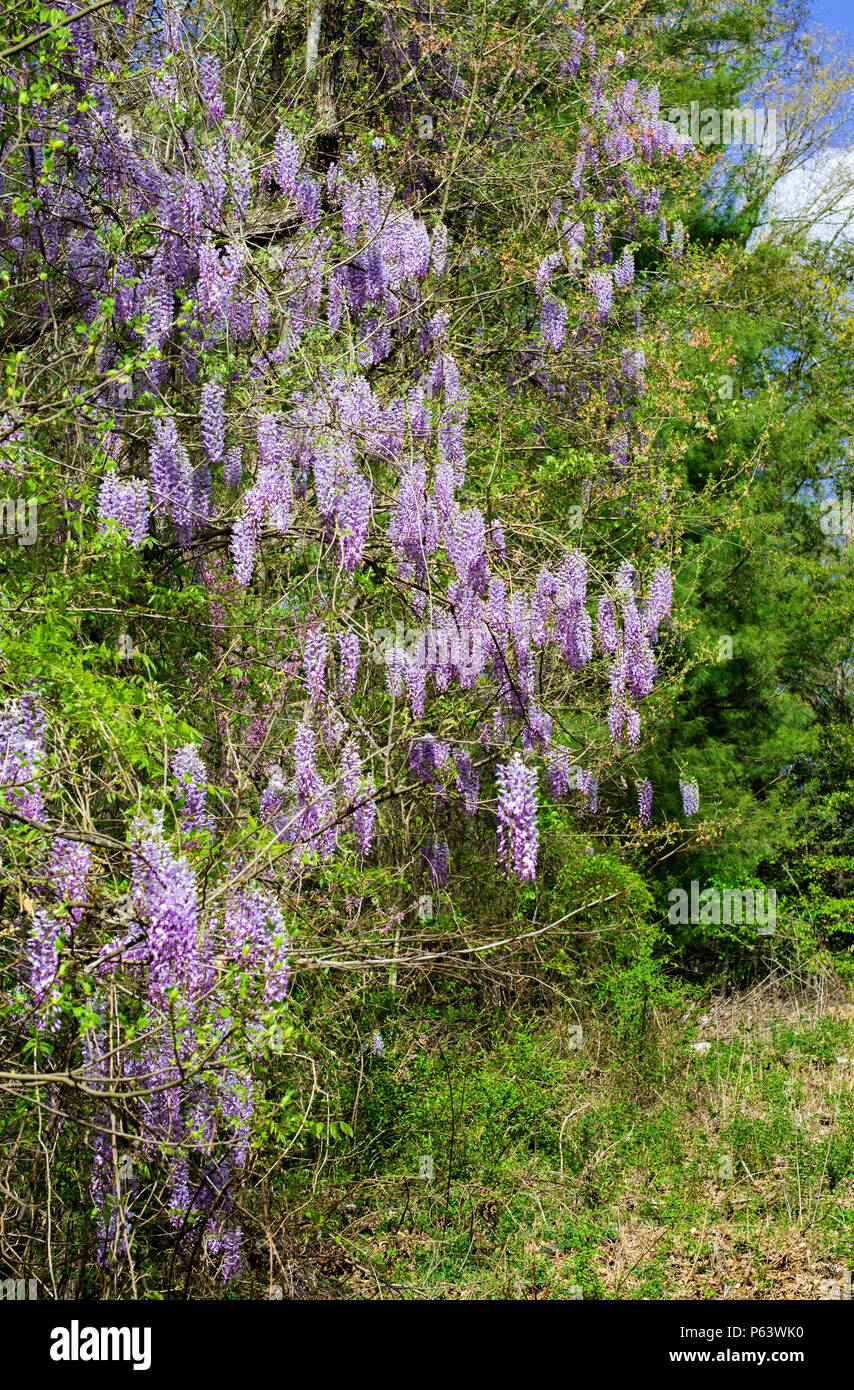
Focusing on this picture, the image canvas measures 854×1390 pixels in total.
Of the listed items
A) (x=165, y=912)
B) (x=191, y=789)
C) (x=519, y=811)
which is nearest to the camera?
(x=165, y=912)

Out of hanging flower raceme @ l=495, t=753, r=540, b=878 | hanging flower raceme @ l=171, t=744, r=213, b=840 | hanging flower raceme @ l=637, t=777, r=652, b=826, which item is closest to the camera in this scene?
hanging flower raceme @ l=171, t=744, r=213, b=840

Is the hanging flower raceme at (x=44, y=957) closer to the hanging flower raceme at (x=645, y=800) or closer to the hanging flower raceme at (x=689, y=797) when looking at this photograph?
the hanging flower raceme at (x=645, y=800)

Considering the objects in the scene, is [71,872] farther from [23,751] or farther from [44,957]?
[23,751]

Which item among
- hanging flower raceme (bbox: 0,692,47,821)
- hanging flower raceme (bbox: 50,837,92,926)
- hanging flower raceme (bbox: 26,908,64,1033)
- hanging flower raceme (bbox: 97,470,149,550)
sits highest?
hanging flower raceme (bbox: 97,470,149,550)

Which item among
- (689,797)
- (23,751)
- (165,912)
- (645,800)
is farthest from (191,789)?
(689,797)

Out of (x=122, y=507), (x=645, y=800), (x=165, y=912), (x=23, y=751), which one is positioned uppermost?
(x=122, y=507)

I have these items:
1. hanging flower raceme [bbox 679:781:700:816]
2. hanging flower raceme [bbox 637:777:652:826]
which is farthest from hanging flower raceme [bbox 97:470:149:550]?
hanging flower raceme [bbox 679:781:700:816]

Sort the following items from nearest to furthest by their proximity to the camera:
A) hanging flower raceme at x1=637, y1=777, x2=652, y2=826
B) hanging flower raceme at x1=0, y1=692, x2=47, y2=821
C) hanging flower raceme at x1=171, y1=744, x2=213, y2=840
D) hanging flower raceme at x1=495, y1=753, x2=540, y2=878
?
1. hanging flower raceme at x1=0, y1=692, x2=47, y2=821
2. hanging flower raceme at x1=171, y1=744, x2=213, y2=840
3. hanging flower raceme at x1=495, y1=753, x2=540, y2=878
4. hanging flower raceme at x1=637, y1=777, x2=652, y2=826

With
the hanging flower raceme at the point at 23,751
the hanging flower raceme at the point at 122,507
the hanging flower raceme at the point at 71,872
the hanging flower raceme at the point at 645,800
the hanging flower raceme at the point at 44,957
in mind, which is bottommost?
the hanging flower raceme at the point at 44,957

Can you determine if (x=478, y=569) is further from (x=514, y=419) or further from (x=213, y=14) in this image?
(x=213, y=14)

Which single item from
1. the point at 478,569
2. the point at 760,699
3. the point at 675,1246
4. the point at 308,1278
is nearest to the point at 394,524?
the point at 478,569

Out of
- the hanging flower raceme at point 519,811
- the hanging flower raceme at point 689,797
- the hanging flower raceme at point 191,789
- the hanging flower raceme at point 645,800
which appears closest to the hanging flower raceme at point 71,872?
the hanging flower raceme at point 191,789

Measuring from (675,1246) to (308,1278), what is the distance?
190 cm

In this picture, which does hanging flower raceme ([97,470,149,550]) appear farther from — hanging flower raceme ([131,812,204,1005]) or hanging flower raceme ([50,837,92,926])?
hanging flower raceme ([131,812,204,1005])
